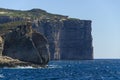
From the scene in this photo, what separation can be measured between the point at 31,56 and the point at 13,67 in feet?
39.6

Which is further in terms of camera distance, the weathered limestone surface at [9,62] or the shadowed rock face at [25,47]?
the shadowed rock face at [25,47]

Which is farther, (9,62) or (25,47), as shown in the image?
(25,47)

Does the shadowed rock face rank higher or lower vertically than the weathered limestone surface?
higher

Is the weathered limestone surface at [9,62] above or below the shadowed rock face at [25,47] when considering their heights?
below

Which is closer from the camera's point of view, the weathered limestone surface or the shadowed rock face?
the weathered limestone surface

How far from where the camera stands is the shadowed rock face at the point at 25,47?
172375 mm

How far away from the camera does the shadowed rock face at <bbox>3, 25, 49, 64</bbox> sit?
172375 millimetres

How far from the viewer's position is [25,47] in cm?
17388

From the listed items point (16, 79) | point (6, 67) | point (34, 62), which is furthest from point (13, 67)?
point (16, 79)

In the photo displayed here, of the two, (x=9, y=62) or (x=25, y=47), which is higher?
(x=25, y=47)

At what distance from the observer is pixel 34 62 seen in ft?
571

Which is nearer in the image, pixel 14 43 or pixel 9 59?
pixel 9 59

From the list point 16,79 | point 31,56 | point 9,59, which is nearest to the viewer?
point 16,79

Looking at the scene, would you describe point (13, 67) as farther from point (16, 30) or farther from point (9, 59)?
point (16, 30)
